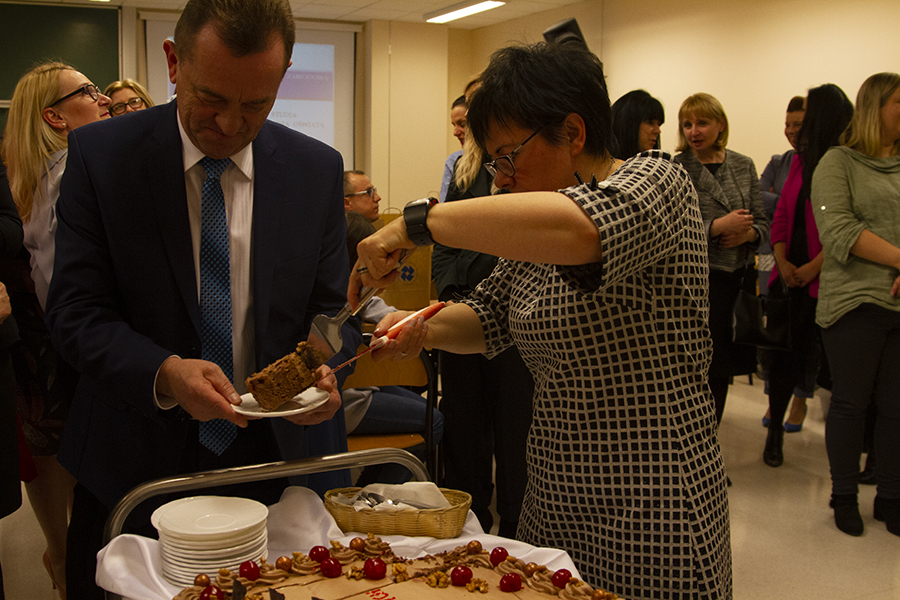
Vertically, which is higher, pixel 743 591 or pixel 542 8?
pixel 542 8

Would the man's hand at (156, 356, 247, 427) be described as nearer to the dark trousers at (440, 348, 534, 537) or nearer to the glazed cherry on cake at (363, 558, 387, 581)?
the glazed cherry on cake at (363, 558, 387, 581)

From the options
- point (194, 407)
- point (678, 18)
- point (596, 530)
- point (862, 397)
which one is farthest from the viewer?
point (678, 18)

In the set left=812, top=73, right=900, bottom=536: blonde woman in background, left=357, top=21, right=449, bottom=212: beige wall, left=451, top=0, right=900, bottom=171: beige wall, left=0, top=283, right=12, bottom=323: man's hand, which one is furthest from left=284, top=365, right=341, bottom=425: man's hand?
left=357, top=21, right=449, bottom=212: beige wall

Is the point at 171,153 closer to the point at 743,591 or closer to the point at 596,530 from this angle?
the point at 596,530

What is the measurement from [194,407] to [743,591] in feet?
7.94

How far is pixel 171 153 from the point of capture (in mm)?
1433

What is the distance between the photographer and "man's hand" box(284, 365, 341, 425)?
1.33m

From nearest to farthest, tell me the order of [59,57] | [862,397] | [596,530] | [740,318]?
[596,530]
[862,397]
[740,318]
[59,57]

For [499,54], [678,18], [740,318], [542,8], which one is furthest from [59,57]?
[499,54]

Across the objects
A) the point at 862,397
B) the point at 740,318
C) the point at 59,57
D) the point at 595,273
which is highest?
the point at 59,57

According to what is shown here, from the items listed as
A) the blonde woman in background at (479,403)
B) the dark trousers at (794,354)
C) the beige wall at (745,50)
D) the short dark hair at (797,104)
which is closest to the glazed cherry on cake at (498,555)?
the blonde woman in background at (479,403)

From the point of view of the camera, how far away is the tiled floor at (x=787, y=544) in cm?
288

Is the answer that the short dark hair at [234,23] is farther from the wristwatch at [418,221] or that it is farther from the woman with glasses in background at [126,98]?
the woman with glasses in background at [126,98]

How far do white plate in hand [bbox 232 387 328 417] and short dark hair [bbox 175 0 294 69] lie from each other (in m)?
0.61
